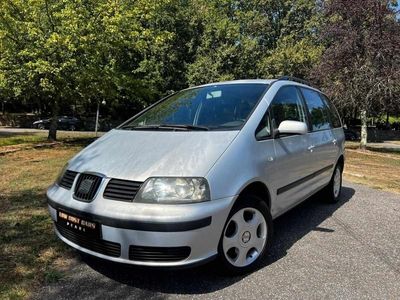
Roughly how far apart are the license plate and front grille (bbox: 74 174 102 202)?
0.57 ft

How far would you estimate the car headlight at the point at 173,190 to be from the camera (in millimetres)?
3201

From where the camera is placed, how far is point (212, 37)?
3219 centimetres

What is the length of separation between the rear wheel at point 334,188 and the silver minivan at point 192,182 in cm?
157

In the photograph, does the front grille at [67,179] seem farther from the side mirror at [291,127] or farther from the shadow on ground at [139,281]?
the side mirror at [291,127]

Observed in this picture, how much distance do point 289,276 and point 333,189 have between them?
117 inches

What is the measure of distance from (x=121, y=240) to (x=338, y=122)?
185 inches

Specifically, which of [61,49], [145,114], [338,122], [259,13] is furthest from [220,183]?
[259,13]

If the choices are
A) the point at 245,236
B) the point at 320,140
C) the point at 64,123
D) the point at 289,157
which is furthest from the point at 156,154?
the point at 64,123

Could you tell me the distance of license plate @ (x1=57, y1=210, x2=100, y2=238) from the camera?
10.9 feet

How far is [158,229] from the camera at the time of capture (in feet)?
10.2

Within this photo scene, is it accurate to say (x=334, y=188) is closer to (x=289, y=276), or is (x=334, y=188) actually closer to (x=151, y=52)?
(x=289, y=276)

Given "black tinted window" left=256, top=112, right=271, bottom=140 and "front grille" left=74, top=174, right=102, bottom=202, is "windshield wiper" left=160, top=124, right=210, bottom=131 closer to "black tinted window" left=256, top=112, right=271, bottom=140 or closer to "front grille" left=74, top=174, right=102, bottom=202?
"black tinted window" left=256, top=112, right=271, bottom=140

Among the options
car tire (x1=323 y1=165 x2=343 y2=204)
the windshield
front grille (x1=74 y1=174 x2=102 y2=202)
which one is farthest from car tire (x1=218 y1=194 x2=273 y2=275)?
car tire (x1=323 y1=165 x2=343 y2=204)

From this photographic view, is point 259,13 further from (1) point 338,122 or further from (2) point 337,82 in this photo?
(1) point 338,122
